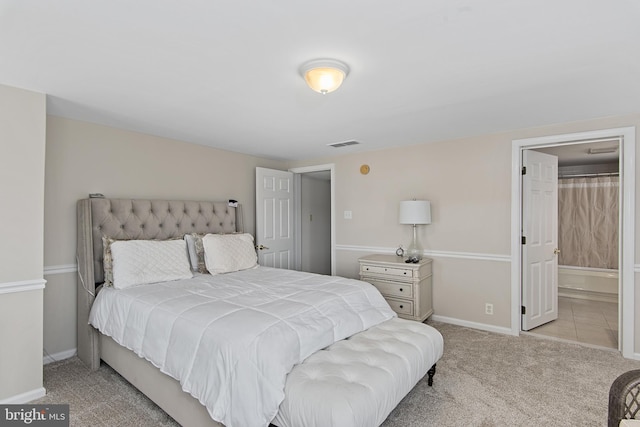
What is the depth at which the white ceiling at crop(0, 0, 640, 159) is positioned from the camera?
140 centimetres

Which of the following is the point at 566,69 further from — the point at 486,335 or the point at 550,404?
the point at 486,335

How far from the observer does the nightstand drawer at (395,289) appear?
3547mm

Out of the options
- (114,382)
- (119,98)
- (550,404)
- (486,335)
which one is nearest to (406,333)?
(550,404)

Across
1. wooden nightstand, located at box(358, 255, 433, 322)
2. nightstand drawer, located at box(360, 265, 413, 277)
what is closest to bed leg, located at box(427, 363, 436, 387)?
wooden nightstand, located at box(358, 255, 433, 322)

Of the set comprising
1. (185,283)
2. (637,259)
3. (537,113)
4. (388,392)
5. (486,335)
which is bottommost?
(486,335)

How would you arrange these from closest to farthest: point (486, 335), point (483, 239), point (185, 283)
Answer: point (185, 283) → point (486, 335) → point (483, 239)

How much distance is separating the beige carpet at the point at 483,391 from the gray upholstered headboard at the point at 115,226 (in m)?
0.38

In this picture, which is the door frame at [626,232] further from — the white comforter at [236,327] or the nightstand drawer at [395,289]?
the white comforter at [236,327]

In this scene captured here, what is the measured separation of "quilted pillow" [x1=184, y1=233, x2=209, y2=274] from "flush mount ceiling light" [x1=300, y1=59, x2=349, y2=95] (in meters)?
2.18

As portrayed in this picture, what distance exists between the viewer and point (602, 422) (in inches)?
76.3

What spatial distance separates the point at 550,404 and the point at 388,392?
1332 mm

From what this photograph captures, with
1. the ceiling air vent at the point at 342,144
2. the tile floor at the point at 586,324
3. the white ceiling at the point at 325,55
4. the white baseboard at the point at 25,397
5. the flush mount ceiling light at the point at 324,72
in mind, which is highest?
the white ceiling at the point at 325,55

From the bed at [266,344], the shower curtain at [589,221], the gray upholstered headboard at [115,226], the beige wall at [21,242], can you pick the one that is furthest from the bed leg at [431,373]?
the shower curtain at [589,221]

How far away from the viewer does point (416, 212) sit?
3.68 m
